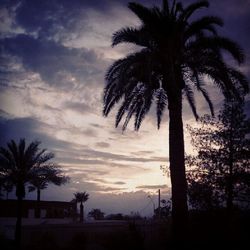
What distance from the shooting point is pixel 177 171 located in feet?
57.6

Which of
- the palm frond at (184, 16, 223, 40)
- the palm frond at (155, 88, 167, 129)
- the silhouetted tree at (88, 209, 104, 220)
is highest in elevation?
the palm frond at (184, 16, 223, 40)

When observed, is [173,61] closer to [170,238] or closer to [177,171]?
[177,171]

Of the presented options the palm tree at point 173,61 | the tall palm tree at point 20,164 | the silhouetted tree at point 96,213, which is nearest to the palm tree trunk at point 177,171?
the palm tree at point 173,61

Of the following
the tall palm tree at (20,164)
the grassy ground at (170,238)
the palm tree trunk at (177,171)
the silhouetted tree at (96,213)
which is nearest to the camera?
the palm tree trunk at (177,171)

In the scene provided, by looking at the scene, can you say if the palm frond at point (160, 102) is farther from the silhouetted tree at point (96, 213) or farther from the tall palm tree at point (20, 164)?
the silhouetted tree at point (96, 213)

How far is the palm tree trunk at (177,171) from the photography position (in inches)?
670

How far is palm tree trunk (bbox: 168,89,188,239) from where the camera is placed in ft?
55.8

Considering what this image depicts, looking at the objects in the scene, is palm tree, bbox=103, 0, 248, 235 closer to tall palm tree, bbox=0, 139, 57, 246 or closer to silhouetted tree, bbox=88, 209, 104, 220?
tall palm tree, bbox=0, 139, 57, 246

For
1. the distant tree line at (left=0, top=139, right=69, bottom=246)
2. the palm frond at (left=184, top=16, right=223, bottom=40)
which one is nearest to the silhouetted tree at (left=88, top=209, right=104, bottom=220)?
the distant tree line at (left=0, top=139, right=69, bottom=246)

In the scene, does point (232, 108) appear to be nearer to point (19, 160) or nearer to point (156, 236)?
point (156, 236)

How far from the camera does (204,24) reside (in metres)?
19.3

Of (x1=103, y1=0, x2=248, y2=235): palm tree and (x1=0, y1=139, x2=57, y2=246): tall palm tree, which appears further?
(x1=0, y1=139, x2=57, y2=246): tall palm tree

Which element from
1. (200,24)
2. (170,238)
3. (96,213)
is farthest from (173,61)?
(96,213)

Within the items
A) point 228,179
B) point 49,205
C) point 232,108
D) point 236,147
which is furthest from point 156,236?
point 49,205
